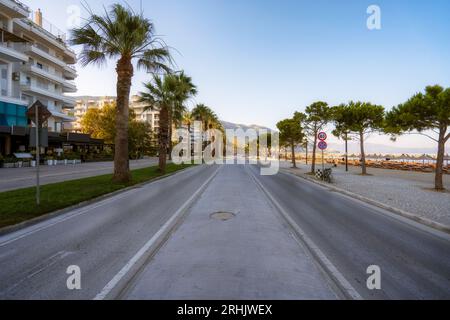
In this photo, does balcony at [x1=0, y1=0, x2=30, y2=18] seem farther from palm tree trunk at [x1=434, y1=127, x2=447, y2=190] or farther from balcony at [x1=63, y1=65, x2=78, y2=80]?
palm tree trunk at [x1=434, y1=127, x2=447, y2=190]

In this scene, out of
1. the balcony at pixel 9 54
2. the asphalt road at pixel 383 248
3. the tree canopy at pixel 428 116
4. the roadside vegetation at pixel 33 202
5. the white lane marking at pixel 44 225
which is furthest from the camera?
the balcony at pixel 9 54

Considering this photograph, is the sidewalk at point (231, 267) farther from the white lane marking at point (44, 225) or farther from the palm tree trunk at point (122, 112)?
the palm tree trunk at point (122, 112)

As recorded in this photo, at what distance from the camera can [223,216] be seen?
7.50 metres

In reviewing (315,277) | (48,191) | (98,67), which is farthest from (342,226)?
(98,67)

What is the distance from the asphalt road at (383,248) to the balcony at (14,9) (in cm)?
4451

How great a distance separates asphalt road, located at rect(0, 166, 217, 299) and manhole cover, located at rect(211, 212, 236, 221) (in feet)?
4.43

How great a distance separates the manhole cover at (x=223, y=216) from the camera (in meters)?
7.25

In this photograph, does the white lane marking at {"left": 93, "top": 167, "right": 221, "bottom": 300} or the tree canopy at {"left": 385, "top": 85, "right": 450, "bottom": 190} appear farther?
the tree canopy at {"left": 385, "top": 85, "right": 450, "bottom": 190}

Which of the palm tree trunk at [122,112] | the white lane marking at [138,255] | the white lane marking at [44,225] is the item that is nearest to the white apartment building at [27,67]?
the palm tree trunk at [122,112]

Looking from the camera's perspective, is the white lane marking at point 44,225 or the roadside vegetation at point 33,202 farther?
the roadside vegetation at point 33,202

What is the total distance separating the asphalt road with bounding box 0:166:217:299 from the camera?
3.56m

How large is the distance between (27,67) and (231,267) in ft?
158

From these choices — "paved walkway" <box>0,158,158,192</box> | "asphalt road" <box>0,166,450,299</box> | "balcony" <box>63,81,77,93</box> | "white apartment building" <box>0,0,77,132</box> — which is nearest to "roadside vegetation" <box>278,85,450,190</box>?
"asphalt road" <box>0,166,450,299</box>
